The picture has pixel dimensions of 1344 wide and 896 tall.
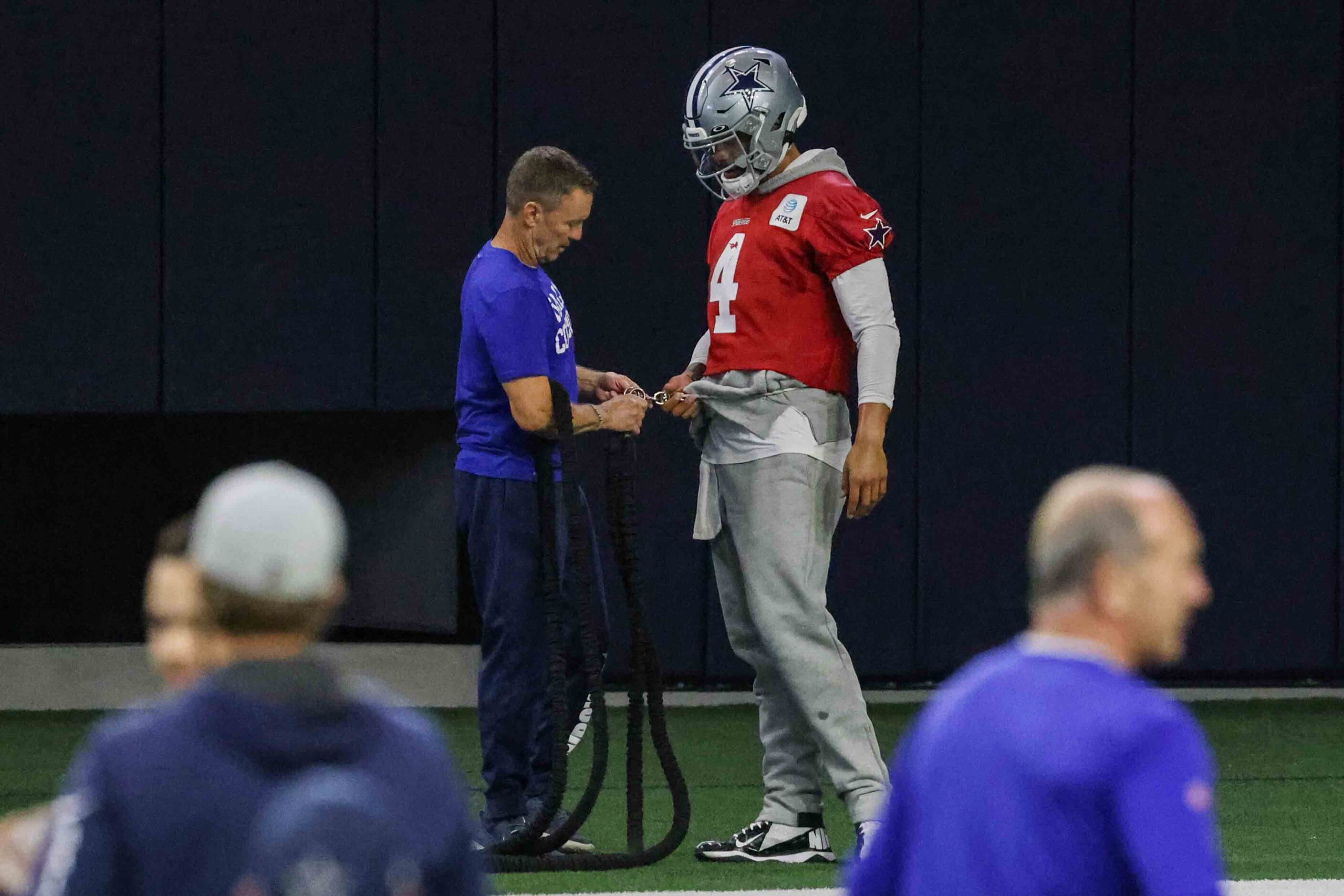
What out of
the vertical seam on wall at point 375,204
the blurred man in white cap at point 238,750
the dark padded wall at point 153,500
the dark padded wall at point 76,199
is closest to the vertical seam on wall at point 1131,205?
the dark padded wall at point 153,500

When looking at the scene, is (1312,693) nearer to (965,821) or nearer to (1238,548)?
(1238,548)

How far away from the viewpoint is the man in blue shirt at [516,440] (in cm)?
495

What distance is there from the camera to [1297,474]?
30.2 ft

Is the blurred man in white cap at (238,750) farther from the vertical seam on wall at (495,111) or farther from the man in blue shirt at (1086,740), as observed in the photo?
the vertical seam on wall at (495,111)

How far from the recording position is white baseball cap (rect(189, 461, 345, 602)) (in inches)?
66.3

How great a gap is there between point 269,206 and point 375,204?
0.48m

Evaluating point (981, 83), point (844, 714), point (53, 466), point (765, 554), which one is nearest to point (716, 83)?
point (765, 554)

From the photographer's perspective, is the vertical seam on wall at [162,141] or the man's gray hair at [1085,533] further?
the vertical seam on wall at [162,141]

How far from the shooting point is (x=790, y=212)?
5172 millimetres

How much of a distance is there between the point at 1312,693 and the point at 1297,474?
1.03m

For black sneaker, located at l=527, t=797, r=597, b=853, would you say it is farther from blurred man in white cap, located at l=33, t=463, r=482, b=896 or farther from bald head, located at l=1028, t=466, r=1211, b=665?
blurred man in white cap, located at l=33, t=463, r=482, b=896

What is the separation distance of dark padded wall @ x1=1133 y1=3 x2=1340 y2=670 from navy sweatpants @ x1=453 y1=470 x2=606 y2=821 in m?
4.85

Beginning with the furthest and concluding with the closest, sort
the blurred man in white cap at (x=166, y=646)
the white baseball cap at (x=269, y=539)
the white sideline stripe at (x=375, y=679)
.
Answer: the white sideline stripe at (x=375, y=679) < the blurred man in white cap at (x=166, y=646) < the white baseball cap at (x=269, y=539)

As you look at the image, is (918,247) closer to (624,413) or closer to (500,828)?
(624,413)
